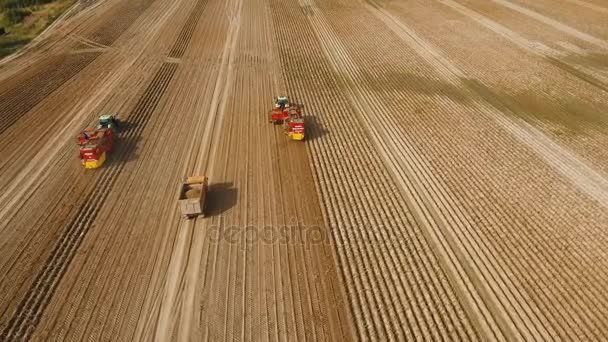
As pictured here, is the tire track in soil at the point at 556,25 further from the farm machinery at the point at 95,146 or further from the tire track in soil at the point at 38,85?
the tire track in soil at the point at 38,85

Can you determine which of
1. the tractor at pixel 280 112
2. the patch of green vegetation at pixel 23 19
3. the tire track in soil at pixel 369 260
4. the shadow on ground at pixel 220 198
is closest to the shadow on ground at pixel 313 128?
the tire track in soil at pixel 369 260

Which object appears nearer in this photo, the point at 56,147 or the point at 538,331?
the point at 538,331

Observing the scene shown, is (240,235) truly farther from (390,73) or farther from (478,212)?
(390,73)

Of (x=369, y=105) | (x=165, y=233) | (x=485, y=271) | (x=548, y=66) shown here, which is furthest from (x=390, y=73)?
(x=165, y=233)

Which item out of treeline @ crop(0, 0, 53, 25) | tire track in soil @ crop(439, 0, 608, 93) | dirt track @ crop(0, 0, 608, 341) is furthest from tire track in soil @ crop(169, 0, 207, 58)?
tire track in soil @ crop(439, 0, 608, 93)

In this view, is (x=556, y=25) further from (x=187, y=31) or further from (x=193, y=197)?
(x=193, y=197)

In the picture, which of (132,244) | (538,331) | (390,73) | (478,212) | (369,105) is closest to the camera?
(538,331)

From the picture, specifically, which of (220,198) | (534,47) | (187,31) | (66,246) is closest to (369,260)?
(220,198)
